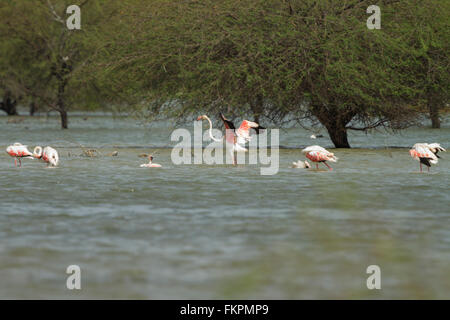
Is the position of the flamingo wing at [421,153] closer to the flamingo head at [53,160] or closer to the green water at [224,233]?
the green water at [224,233]

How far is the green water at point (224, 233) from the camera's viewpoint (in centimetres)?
679

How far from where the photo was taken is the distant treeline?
2242 cm

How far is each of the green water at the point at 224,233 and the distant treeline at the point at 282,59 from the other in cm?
615

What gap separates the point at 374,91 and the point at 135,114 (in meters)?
6.81

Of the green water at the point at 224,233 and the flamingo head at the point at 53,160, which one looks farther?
the flamingo head at the point at 53,160

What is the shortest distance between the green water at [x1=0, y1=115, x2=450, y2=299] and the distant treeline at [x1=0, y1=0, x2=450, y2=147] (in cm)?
615

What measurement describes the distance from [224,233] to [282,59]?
13.9 m

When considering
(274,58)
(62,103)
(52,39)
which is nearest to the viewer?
(274,58)

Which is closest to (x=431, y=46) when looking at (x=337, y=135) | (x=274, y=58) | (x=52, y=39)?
(x=337, y=135)

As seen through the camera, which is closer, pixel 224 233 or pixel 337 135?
pixel 224 233

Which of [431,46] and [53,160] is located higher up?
[431,46]

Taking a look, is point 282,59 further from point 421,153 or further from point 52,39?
point 52,39

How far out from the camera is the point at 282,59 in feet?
74.3

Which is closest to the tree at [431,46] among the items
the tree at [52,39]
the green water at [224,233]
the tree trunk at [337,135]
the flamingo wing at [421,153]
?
the tree trunk at [337,135]
